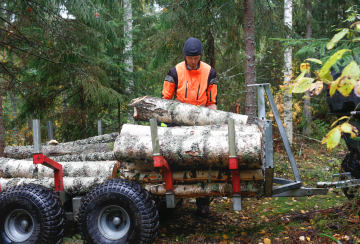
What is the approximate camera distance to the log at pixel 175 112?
4.28 metres

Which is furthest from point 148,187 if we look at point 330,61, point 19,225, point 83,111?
point 83,111

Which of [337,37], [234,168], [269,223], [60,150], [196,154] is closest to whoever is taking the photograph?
[337,37]

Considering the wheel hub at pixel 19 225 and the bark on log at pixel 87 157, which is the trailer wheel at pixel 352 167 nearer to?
the bark on log at pixel 87 157

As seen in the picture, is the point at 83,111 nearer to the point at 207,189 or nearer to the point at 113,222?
the point at 113,222

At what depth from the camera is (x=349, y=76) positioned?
1.63 metres

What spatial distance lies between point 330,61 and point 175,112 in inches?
112

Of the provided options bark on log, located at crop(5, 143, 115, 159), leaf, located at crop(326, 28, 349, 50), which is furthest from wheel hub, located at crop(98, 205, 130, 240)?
leaf, located at crop(326, 28, 349, 50)

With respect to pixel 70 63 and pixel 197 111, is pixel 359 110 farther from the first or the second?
pixel 70 63

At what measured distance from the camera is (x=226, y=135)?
3506 mm

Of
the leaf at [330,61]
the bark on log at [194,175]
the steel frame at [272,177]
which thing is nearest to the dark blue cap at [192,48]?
the steel frame at [272,177]

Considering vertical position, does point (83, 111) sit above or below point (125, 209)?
above

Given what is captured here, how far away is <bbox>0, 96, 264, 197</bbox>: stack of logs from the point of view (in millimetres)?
3467

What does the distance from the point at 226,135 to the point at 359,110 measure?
195cm

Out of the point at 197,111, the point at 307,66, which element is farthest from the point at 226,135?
the point at 307,66
